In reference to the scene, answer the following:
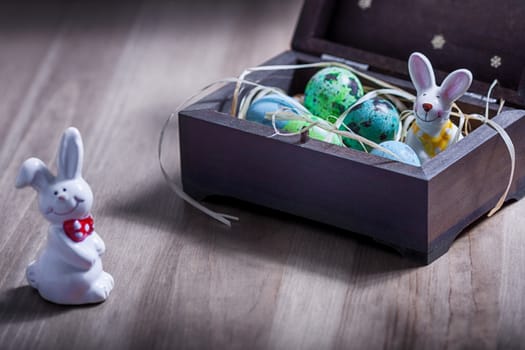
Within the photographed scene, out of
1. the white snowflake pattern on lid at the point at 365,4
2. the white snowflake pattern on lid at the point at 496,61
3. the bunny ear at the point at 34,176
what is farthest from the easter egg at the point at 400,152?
the bunny ear at the point at 34,176

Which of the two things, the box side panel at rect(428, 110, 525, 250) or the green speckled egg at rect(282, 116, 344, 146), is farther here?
the green speckled egg at rect(282, 116, 344, 146)

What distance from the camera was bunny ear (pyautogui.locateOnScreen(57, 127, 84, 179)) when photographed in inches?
55.3

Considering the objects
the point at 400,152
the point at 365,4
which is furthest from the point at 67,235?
the point at 365,4

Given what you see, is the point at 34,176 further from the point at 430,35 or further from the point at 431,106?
the point at 430,35

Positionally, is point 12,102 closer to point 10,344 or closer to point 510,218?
point 10,344

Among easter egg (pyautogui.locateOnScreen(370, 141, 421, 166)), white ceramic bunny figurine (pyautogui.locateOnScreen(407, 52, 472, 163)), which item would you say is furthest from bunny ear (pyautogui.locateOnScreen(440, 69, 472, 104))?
easter egg (pyautogui.locateOnScreen(370, 141, 421, 166))

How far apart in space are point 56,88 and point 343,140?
33.7 inches

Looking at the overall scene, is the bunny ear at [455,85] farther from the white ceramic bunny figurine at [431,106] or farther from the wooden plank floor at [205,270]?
the wooden plank floor at [205,270]

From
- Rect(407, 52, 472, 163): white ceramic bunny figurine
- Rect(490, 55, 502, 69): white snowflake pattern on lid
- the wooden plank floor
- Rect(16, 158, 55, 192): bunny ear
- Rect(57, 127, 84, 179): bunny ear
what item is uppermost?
Rect(490, 55, 502, 69): white snowflake pattern on lid

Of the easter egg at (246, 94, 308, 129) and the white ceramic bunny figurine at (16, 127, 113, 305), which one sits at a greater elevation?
the easter egg at (246, 94, 308, 129)

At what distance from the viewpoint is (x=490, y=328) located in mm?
1507

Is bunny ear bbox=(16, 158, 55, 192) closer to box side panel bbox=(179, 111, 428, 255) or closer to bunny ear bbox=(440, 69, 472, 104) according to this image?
box side panel bbox=(179, 111, 428, 255)

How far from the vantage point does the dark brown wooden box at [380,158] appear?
160 cm

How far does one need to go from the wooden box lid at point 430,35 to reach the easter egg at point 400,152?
252mm
